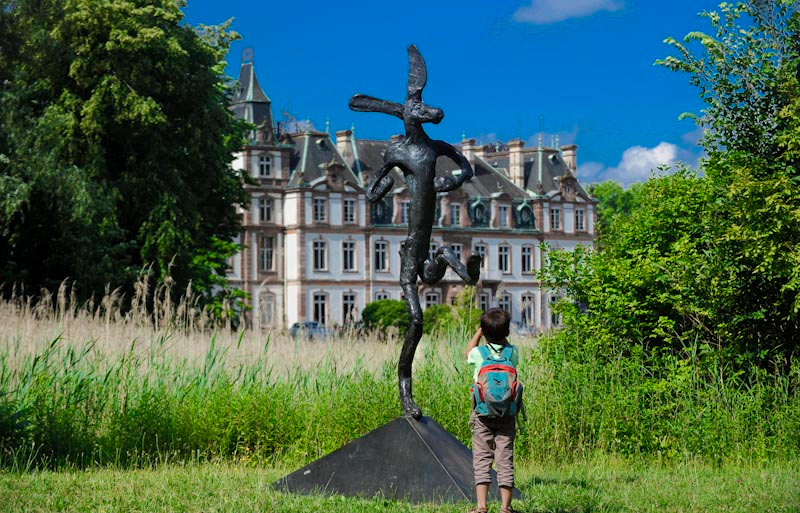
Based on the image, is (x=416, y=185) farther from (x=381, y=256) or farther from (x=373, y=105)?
(x=381, y=256)

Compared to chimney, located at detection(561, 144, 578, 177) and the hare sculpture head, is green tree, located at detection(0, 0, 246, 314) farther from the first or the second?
chimney, located at detection(561, 144, 578, 177)

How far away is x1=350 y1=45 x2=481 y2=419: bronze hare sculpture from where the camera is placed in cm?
901

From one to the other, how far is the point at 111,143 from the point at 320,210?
3938 centimetres

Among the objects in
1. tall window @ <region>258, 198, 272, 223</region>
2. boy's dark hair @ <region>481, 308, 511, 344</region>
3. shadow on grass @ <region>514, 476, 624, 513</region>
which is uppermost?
tall window @ <region>258, 198, 272, 223</region>

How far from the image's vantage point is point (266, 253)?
230 feet

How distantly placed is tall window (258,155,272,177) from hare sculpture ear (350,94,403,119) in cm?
6060

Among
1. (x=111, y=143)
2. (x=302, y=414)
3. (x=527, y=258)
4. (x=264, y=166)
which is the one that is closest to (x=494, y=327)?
(x=302, y=414)

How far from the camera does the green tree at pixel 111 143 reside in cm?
2719

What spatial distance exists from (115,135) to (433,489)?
81.6 feet

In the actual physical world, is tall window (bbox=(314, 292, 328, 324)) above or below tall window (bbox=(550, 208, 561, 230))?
below

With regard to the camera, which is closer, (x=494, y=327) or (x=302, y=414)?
(x=494, y=327)

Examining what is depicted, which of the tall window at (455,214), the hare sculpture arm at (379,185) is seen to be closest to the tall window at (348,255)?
the tall window at (455,214)

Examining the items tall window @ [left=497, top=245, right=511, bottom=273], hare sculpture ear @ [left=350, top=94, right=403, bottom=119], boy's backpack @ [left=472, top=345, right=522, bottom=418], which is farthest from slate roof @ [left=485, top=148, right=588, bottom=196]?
boy's backpack @ [left=472, top=345, right=522, bottom=418]

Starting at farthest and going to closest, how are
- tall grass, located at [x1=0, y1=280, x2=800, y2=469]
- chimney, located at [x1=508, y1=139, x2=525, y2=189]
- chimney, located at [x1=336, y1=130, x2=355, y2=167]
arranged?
chimney, located at [x1=508, y1=139, x2=525, y2=189] < chimney, located at [x1=336, y1=130, x2=355, y2=167] < tall grass, located at [x1=0, y1=280, x2=800, y2=469]
